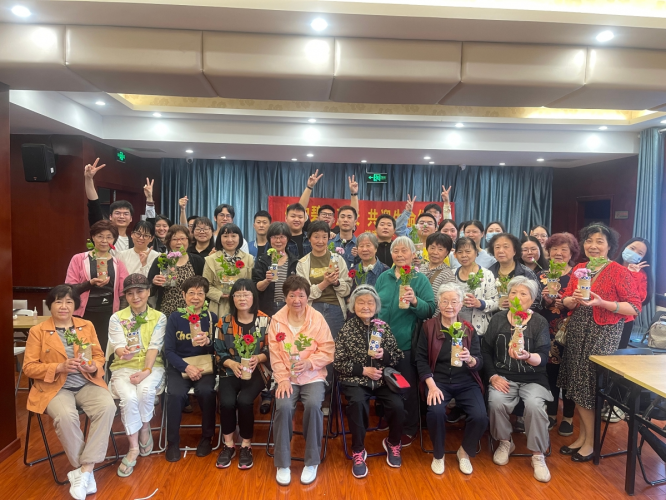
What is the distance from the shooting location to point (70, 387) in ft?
8.96

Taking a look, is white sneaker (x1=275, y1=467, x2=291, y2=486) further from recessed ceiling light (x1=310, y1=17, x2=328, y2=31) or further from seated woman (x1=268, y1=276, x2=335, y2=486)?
recessed ceiling light (x1=310, y1=17, x2=328, y2=31)

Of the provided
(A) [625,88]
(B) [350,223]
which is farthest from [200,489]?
(A) [625,88]

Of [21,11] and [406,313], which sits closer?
[21,11]

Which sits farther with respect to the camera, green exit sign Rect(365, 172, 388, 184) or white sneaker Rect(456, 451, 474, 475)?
green exit sign Rect(365, 172, 388, 184)

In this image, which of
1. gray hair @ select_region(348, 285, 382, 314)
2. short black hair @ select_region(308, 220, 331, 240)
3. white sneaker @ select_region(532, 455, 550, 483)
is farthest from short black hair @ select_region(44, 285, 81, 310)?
white sneaker @ select_region(532, 455, 550, 483)

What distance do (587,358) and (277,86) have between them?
2.97 metres

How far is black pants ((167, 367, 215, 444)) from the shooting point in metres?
2.86

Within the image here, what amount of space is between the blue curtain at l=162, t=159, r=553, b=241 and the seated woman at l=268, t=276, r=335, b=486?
5.29 meters

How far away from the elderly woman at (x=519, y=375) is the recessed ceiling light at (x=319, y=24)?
7.08 ft

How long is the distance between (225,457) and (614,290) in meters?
3.06

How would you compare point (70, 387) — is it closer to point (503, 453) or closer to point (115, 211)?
point (115, 211)

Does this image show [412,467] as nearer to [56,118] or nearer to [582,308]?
[582,308]

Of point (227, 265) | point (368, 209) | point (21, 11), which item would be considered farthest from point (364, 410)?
point (368, 209)

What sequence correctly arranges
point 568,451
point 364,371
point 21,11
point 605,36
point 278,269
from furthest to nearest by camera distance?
point 278,269 < point 568,451 < point 364,371 < point 605,36 < point 21,11
